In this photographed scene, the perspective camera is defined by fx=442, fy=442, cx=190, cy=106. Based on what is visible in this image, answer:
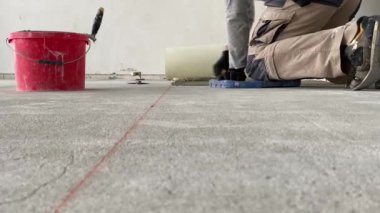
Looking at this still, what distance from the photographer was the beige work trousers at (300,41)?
1814 mm

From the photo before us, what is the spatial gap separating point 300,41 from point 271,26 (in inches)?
7.8

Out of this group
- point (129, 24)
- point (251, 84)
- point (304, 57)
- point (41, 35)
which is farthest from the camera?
point (129, 24)

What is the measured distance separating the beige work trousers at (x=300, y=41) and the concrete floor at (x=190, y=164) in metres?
0.97

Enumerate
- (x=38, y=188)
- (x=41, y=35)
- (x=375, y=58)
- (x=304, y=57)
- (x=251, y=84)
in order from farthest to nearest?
(x=251, y=84), (x=41, y=35), (x=304, y=57), (x=375, y=58), (x=38, y=188)

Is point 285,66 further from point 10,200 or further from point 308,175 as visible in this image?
point 10,200

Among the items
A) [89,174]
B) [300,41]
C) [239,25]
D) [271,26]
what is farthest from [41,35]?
[89,174]

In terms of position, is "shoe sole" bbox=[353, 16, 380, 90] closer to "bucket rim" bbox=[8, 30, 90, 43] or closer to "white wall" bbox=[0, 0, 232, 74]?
"bucket rim" bbox=[8, 30, 90, 43]

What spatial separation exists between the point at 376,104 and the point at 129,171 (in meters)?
0.92

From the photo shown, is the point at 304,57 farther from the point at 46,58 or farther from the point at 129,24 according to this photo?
the point at 129,24

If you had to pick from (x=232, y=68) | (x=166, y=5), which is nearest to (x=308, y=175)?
(x=232, y=68)

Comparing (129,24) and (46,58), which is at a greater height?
(129,24)

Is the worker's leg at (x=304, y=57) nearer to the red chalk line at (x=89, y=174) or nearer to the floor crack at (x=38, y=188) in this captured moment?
the red chalk line at (x=89, y=174)

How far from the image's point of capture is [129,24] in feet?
14.1

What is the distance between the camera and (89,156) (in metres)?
0.55
